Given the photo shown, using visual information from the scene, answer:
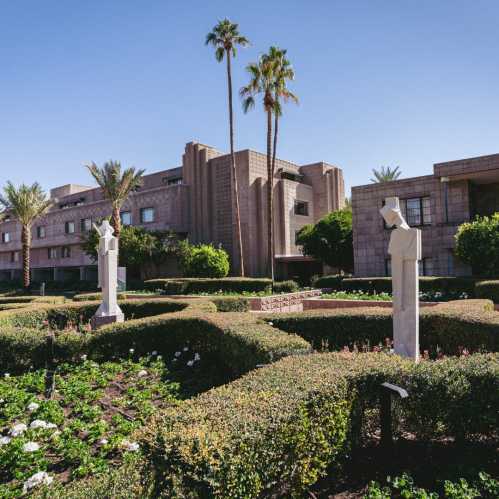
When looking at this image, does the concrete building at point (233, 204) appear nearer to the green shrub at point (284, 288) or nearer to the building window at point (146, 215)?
the building window at point (146, 215)

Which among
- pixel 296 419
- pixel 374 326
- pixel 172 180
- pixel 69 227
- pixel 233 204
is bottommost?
pixel 374 326

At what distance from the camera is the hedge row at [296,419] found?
2.88 metres

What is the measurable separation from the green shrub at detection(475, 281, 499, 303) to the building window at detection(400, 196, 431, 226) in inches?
373

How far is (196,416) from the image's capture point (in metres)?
3.30

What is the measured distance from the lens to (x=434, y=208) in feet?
74.3

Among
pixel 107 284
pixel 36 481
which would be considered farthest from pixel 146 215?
→ pixel 36 481

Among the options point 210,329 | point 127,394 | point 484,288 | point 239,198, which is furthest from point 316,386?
point 239,198

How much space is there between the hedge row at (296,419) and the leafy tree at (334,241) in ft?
76.1

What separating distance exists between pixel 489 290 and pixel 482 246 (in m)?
3.89

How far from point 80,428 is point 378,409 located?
138 inches

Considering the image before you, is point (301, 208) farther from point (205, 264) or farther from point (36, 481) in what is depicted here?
point (36, 481)

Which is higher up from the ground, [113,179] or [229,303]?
[113,179]

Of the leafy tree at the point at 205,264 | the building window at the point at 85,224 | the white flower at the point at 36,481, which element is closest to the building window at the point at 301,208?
the leafy tree at the point at 205,264

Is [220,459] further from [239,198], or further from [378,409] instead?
[239,198]
